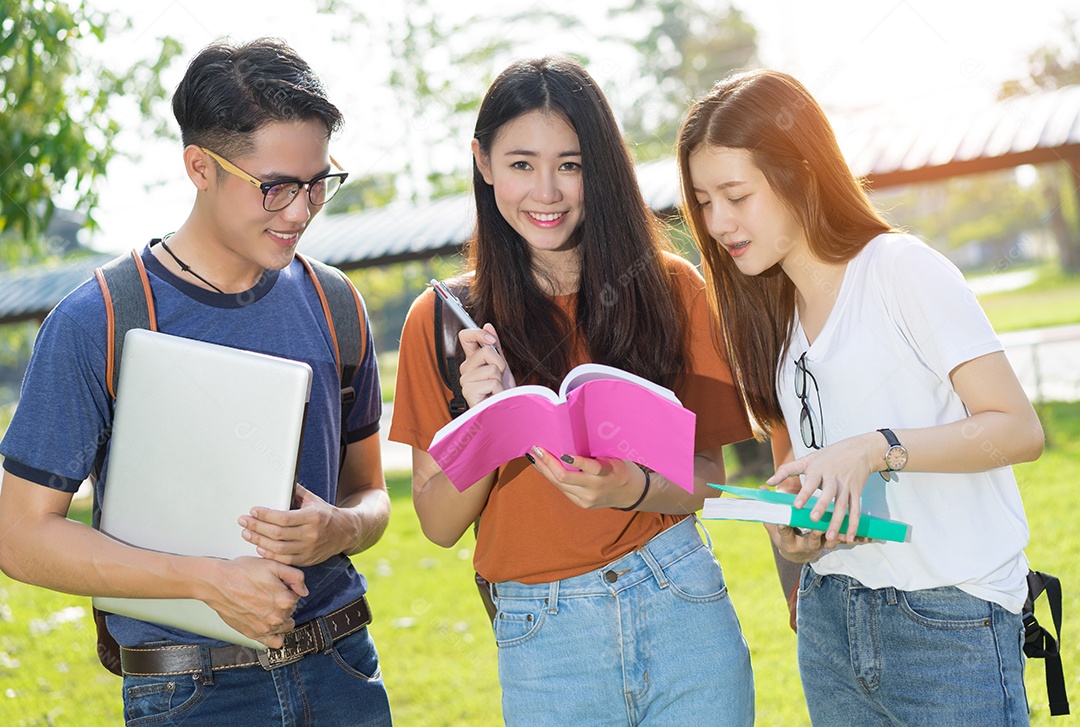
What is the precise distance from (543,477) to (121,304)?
94cm

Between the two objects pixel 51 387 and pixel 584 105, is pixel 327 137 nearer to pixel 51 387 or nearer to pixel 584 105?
pixel 584 105

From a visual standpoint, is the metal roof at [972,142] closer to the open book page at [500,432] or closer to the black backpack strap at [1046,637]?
the black backpack strap at [1046,637]

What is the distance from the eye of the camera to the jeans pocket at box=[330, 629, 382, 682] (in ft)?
7.31

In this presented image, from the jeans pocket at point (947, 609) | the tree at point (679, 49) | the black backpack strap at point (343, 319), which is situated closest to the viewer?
the jeans pocket at point (947, 609)

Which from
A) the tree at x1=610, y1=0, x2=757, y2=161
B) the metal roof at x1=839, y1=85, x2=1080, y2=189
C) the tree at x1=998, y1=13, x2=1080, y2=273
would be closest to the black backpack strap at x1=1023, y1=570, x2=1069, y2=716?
the metal roof at x1=839, y1=85, x2=1080, y2=189

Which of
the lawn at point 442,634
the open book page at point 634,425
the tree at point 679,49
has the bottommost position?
the lawn at point 442,634

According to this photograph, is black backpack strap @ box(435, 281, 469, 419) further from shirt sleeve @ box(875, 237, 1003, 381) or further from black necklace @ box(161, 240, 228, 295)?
shirt sleeve @ box(875, 237, 1003, 381)

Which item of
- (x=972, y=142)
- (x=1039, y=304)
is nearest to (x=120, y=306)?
(x=972, y=142)

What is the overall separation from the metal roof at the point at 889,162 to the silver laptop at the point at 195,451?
6.10m

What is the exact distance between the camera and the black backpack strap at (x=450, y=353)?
2.21 m

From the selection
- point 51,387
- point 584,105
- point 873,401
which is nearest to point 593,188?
point 584,105

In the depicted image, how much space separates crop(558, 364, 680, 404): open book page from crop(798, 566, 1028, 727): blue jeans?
67cm

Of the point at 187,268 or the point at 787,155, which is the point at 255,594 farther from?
the point at 787,155

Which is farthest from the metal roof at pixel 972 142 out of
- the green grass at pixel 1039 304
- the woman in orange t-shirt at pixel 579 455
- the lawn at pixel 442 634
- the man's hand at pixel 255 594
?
the man's hand at pixel 255 594
